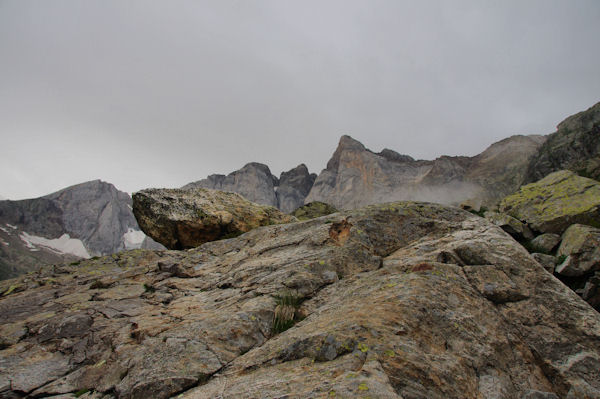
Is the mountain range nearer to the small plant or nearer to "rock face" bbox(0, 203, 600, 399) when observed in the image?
"rock face" bbox(0, 203, 600, 399)

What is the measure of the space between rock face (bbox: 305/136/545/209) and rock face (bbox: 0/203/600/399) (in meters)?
68.6

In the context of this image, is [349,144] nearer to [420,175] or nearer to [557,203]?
[420,175]

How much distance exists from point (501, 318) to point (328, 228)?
7.23 meters

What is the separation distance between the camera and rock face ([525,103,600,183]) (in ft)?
116

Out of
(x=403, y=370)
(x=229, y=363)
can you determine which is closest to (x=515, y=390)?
(x=403, y=370)

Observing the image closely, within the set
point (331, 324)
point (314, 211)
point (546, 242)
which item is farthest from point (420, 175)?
point (331, 324)

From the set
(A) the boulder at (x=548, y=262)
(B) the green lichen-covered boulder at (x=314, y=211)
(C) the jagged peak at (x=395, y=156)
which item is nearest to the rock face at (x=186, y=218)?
(B) the green lichen-covered boulder at (x=314, y=211)

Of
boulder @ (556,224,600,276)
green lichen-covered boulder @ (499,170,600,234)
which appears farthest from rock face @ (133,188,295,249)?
green lichen-covered boulder @ (499,170,600,234)

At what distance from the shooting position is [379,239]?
40.5ft

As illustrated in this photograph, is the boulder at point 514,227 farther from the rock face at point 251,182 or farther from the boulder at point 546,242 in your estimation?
the rock face at point 251,182

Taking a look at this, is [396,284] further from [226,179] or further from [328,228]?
[226,179]

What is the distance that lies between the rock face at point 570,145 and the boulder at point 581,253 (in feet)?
92.8

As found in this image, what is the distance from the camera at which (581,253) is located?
12.1m

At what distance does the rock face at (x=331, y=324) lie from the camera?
579cm
